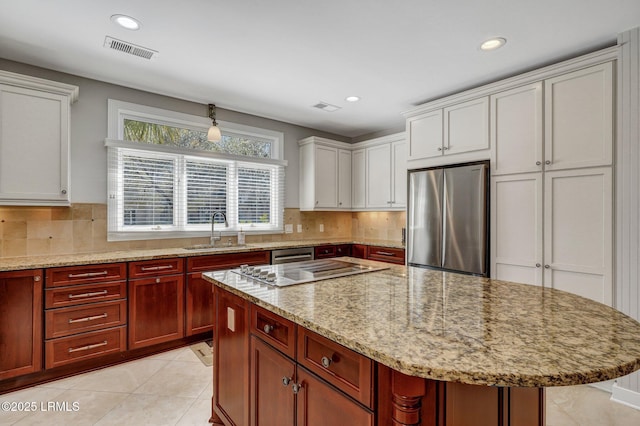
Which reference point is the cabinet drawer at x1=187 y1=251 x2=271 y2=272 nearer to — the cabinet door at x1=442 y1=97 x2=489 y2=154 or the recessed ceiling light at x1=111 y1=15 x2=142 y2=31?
the recessed ceiling light at x1=111 y1=15 x2=142 y2=31

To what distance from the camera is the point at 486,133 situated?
9.83 ft

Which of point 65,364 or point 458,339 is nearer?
point 458,339

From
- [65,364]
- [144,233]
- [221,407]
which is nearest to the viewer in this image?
[221,407]

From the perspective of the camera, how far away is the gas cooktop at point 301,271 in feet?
5.62

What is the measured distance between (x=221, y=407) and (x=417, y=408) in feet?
4.43

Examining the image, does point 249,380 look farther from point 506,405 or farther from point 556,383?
point 556,383

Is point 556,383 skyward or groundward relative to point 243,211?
groundward

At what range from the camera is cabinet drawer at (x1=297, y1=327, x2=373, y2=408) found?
37.8 inches

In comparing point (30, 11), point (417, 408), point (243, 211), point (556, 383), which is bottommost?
point (417, 408)

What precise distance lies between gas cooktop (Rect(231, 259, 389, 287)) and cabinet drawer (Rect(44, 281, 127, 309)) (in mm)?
1408

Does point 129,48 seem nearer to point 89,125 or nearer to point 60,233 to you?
point 89,125

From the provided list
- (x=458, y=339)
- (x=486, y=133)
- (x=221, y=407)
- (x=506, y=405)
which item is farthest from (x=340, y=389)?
(x=486, y=133)

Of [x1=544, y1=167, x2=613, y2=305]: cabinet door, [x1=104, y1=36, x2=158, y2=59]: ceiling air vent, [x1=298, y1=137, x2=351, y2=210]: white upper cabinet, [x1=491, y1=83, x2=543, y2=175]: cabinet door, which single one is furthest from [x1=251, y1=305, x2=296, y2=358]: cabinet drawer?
[x1=298, y1=137, x2=351, y2=210]: white upper cabinet

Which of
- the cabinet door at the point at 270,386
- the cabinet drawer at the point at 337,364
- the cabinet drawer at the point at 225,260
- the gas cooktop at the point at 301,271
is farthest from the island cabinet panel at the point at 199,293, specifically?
the cabinet drawer at the point at 337,364
